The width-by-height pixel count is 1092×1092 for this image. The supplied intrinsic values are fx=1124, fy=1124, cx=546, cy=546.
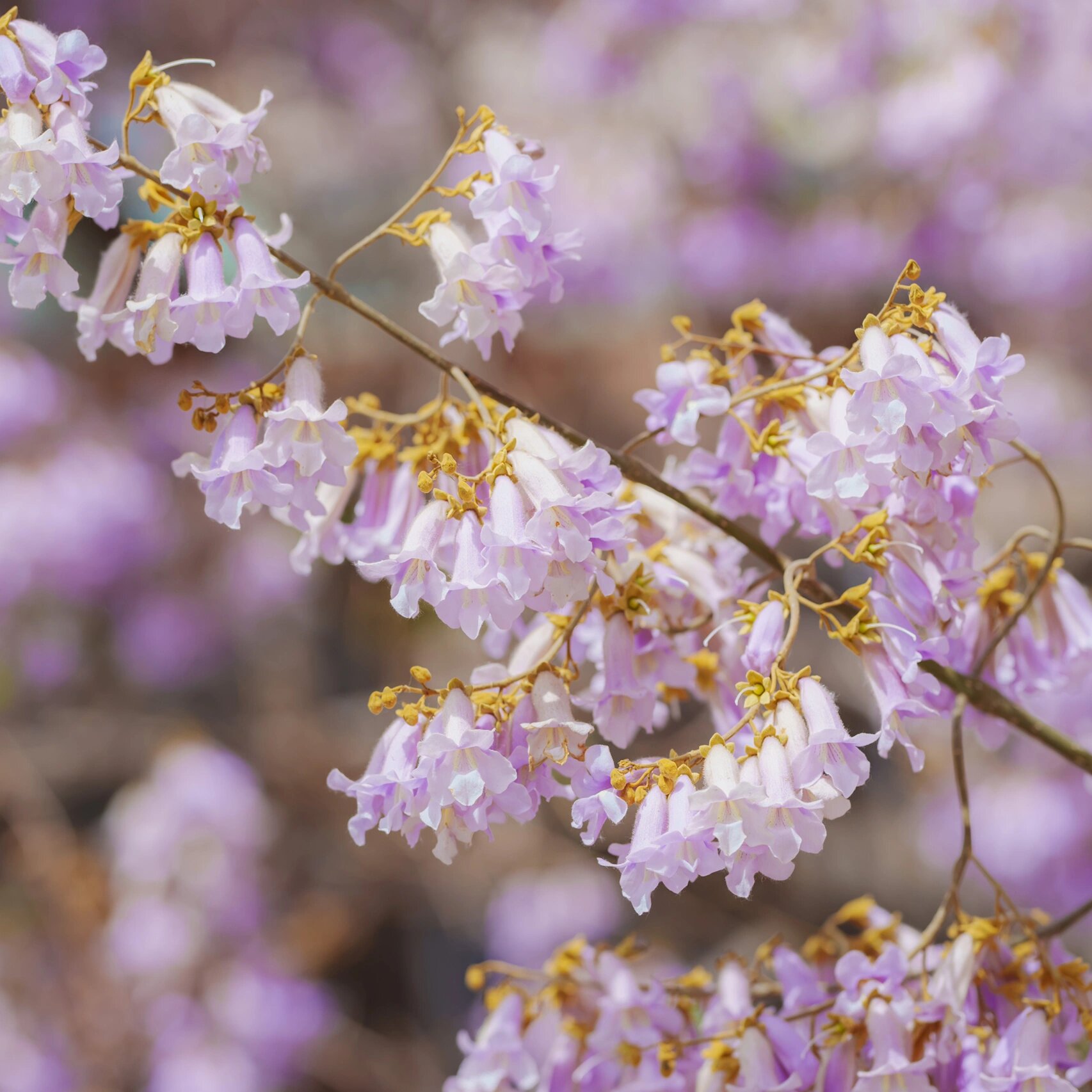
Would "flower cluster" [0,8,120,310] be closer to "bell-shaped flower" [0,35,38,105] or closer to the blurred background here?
"bell-shaped flower" [0,35,38,105]

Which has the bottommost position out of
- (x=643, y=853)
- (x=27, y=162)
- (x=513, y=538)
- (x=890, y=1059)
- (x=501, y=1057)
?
(x=501, y=1057)

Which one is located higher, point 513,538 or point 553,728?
point 513,538

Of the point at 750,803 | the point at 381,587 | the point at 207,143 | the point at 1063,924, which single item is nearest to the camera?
the point at 750,803

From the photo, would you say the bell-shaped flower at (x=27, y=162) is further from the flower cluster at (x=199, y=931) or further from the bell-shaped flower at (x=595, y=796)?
the flower cluster at (x=199, y=931)

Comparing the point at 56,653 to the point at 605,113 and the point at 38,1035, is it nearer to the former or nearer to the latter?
the point at 38,1035

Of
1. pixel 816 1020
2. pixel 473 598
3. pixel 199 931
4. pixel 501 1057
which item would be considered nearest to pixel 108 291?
pixel 473 598

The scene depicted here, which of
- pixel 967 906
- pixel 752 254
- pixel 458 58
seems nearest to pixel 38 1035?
pixel 967 906

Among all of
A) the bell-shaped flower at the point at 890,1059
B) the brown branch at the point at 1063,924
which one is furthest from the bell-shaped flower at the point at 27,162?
the brown branch at the point at 1063,924

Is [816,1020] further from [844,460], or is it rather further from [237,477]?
A: [237,477]
